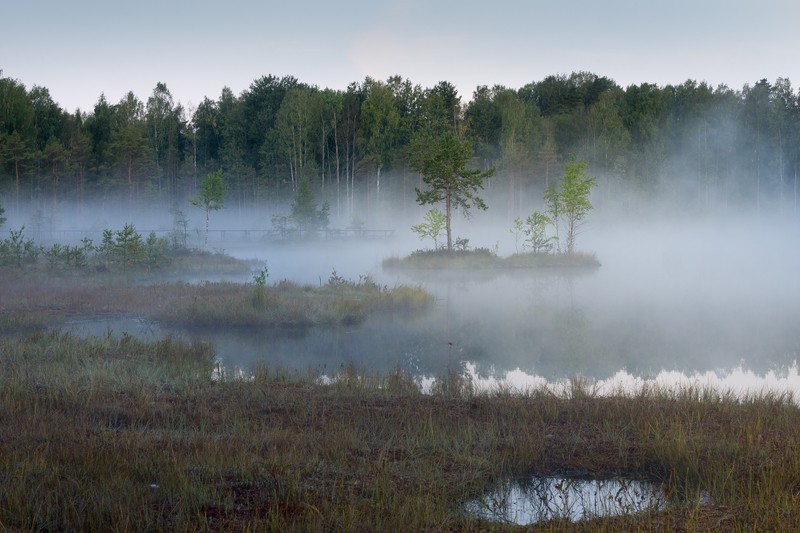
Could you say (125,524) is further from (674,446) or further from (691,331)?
(691,331)

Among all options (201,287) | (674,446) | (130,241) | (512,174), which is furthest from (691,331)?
(512,174)

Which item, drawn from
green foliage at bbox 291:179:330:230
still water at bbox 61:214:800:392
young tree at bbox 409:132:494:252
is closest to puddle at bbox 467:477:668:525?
still water at bbox 61:214:800:392

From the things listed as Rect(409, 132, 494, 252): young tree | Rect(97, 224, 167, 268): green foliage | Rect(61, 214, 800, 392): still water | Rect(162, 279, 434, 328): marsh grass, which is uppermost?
Rect(409, 132, 494, 252): young tree

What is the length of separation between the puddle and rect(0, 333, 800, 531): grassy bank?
0.58 feet

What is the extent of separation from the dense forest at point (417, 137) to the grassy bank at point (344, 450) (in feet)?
206

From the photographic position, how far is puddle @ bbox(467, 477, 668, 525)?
20.2 feet

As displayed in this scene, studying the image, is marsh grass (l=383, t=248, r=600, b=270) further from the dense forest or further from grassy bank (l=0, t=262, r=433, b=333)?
the dense forest

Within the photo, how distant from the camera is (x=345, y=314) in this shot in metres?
22.4

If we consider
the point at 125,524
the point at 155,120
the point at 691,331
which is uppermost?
the point at 155,120

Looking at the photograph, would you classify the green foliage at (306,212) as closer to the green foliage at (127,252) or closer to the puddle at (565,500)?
Answer: the green foliage at (127,252)

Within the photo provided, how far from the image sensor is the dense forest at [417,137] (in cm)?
7500

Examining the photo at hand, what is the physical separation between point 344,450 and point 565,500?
2.35 m

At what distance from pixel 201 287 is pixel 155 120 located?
6490 centimetres

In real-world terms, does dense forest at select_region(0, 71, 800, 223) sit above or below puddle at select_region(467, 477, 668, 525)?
above
